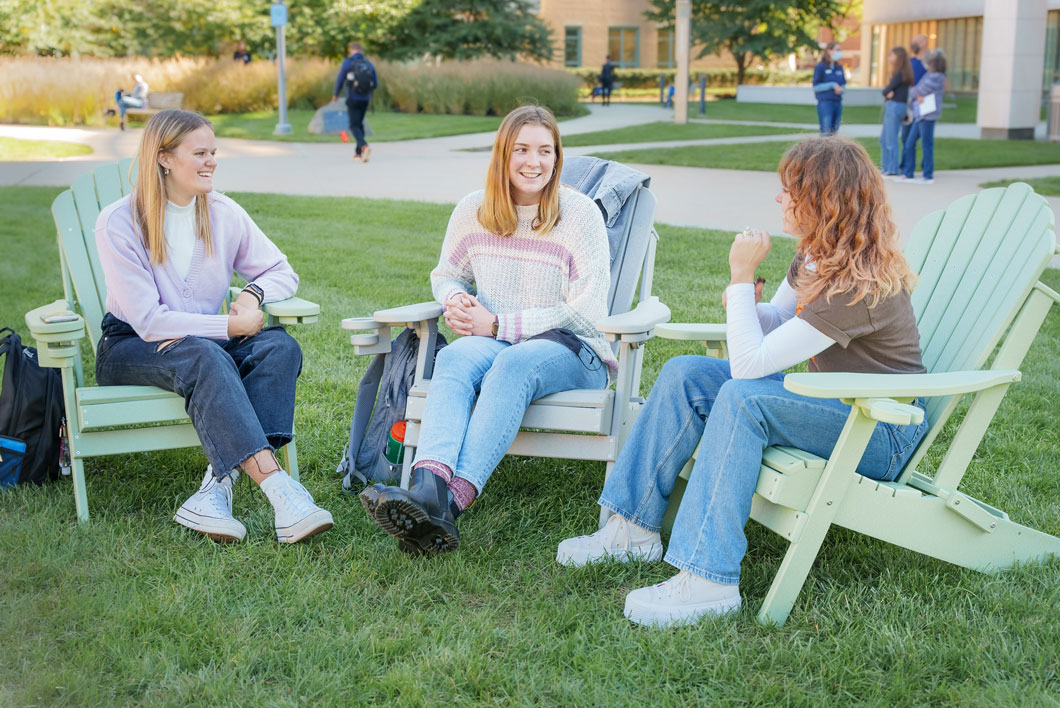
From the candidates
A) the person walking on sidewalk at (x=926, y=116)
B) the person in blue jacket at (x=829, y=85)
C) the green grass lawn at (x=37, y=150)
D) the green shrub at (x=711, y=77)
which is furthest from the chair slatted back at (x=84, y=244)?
the green shrub at (x=711, y=77)

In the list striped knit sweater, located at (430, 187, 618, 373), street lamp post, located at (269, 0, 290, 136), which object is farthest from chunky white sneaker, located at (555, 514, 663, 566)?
street lamp post, located at (269, 0, 290, 136)

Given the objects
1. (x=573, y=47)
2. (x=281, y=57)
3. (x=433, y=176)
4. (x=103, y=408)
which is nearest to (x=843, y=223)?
(x=103, y=408)

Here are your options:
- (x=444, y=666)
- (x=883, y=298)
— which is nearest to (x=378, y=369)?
(x=444, y=666)

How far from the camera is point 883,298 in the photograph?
2740 mm

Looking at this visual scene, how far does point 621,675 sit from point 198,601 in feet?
3.88

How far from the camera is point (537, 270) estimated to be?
3.60 m

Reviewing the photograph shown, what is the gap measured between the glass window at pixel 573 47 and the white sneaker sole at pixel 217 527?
41810mm

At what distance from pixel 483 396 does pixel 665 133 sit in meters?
15.5

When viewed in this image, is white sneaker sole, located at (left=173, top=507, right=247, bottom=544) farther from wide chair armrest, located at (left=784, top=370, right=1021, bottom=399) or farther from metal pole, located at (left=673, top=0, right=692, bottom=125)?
metal pole, located at (left=673, top=0, right=692, bottom=125)

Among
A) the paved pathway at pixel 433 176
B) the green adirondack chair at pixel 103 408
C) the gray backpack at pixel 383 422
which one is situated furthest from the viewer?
the paved pathway at pixel 433 176

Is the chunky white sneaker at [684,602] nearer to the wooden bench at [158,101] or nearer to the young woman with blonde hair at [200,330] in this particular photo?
the young woman with blonde hair at [200,330]

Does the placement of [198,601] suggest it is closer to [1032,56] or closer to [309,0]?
[1032,56]

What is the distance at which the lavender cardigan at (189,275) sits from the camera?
338 centimetres

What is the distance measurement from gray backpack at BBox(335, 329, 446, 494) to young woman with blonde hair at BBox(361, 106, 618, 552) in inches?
8.7
